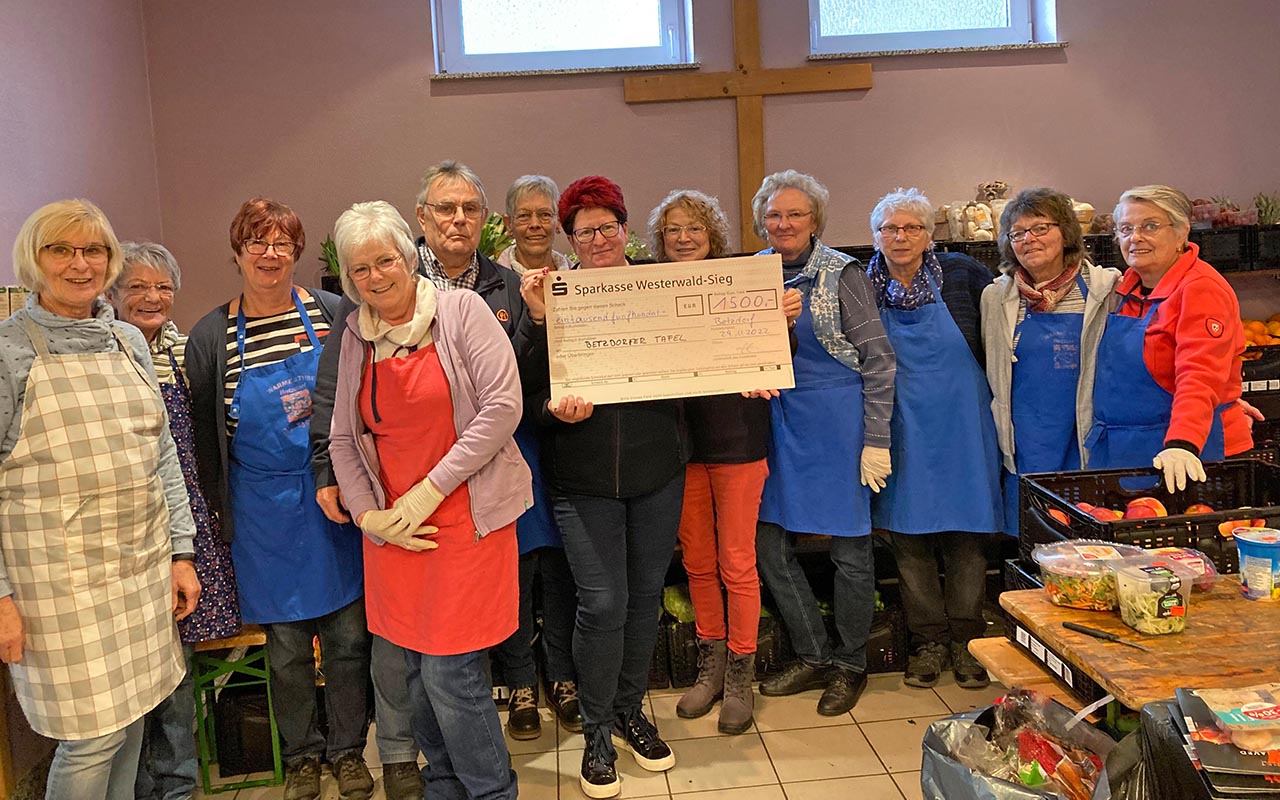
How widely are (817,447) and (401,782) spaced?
1599 millimetres

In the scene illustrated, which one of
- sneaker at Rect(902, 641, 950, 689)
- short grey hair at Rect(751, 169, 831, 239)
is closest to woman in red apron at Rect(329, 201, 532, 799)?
short grey hair at Rect(751, 169, 831, 239)

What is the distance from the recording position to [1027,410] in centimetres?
303

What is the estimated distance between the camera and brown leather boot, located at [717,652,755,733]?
2.95 meters

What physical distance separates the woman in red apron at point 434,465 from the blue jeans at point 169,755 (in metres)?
0.69

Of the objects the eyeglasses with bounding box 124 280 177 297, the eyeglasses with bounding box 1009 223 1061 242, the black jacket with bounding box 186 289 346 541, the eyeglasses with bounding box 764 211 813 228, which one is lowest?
the black jacket with bounding box 186 289 346 541

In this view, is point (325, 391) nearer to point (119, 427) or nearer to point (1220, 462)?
point (119, 427)

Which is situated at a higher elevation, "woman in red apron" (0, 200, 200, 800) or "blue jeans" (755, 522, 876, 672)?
"woman in red apron" (0, 200, 200, 800)

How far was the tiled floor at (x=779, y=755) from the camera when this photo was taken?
8.66 feet

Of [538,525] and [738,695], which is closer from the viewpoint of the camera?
[538,525]

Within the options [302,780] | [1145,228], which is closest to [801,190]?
[1145,228]

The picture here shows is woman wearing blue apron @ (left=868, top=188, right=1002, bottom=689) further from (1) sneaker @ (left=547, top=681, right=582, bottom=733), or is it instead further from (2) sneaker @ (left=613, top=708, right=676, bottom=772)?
(1) sneaker @ (left=547, top=681, right=582, bottom=733)

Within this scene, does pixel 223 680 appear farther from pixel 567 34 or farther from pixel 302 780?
pixel 567 34

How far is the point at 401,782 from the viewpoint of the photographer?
256 cm

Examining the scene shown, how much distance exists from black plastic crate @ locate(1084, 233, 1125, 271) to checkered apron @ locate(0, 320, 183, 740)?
4.02 meters
